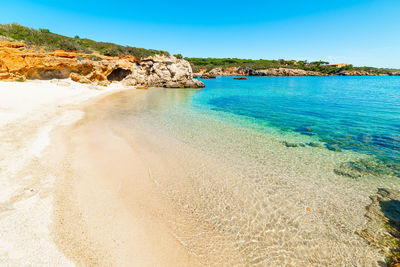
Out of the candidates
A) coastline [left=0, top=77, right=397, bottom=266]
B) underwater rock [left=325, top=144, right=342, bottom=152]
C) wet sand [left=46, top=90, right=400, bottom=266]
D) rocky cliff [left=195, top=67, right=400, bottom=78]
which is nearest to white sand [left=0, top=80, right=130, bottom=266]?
coastline [left=0, top=77, right=397, bottom=266]

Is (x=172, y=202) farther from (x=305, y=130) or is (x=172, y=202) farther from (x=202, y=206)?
(x=305, y=130)

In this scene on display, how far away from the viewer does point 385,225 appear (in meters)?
3.99

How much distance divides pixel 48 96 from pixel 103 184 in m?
18.1

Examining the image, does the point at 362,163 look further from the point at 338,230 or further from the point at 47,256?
the point at 47,256

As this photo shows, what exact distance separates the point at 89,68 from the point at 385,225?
3589 cm

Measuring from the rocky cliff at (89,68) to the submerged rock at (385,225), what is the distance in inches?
1240

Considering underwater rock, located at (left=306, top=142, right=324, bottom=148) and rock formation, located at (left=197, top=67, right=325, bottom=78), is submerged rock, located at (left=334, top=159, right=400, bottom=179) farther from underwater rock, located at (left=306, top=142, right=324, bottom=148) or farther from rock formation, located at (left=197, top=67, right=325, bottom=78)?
rock formation, located at (left=197, top=67, right=325, bottom=78)

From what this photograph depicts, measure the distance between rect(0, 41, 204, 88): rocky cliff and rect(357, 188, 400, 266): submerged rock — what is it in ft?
103

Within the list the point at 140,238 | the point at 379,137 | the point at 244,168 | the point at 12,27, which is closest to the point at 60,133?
the point at 140,238

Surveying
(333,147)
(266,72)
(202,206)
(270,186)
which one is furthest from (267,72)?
(202,206)

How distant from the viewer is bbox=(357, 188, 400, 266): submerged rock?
342cm

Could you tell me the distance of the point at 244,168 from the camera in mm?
6402

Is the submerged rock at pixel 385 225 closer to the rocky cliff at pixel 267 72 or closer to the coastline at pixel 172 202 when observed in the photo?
the coastline at pixel 172 202

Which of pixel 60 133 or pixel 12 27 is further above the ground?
pixel 12 27
